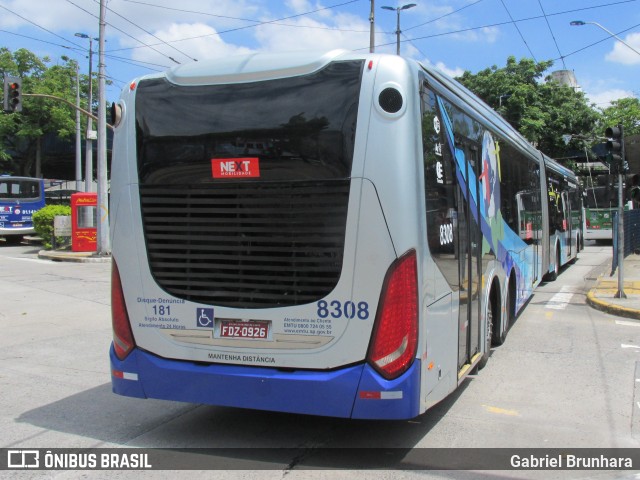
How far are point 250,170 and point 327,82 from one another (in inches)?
32.8

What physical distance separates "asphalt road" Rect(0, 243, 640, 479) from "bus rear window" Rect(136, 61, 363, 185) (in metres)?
2.10

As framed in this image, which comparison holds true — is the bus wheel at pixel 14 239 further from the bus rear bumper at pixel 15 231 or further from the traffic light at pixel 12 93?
the traffic light at pixel 12 93

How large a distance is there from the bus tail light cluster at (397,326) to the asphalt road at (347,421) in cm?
79

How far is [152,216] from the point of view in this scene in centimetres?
459

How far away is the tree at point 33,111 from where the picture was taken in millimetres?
41781

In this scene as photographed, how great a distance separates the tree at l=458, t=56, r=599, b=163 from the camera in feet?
111

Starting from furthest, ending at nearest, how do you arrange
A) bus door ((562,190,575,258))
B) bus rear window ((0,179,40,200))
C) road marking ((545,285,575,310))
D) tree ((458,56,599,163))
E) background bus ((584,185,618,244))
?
1. tree ((458,56,599,163))
2. background bus ((584,185,618,244))
3. bus rear window ((0,179,40,200))
4. bus door ((562,190,575,258))
5. road marking ((545,285,575,310))

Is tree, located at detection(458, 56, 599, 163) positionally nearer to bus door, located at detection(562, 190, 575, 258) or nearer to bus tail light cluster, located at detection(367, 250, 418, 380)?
bus door, located at detection(562, 190, 575, 258)

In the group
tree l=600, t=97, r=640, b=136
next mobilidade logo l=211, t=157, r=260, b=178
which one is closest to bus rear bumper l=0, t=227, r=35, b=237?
next mobilidade logo l=211, t=157, r=260, b=178

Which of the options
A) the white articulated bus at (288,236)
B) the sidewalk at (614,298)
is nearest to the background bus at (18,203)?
the sidewalk at (614,298)

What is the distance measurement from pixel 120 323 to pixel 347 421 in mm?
2098

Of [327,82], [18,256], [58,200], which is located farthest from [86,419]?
[58,200]

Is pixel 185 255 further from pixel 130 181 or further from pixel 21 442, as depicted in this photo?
pixel 21 442

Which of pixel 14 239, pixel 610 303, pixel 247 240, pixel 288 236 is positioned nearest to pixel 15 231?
pixel 14 239
